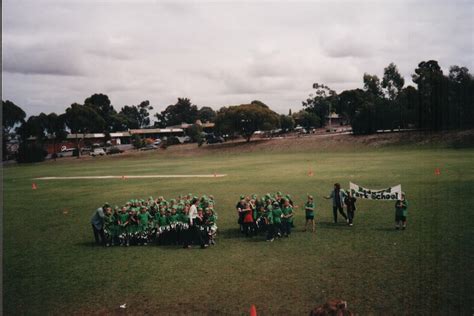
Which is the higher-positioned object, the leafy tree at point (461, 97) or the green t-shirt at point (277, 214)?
the leafy tree at point (461, 97)

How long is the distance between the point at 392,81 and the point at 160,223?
74491mm

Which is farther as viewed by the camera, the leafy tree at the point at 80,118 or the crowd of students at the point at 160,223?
the leafy tree at the point at 80,118

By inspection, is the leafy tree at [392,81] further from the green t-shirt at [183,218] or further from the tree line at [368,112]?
the green t-shirt at [183,218]

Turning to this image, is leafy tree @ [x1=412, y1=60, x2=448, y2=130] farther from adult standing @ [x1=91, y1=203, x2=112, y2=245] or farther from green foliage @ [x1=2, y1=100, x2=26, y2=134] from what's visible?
green foliage @ [x1=2, y1=100, x2=26, y2=134]

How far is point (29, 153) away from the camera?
3182 inches

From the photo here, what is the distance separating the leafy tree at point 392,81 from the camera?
257 ft

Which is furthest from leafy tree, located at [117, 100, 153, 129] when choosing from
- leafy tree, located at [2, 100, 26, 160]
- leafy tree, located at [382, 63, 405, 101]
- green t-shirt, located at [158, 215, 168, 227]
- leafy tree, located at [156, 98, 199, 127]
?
green t-shirt, located at [158, 215, 168, 227]

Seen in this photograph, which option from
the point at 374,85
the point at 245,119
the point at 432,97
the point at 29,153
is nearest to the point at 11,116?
the point at 29,153

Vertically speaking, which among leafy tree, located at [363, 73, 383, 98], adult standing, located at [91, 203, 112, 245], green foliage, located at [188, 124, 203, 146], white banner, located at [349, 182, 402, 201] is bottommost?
adult standing, located at [91, 203, 112, 245]

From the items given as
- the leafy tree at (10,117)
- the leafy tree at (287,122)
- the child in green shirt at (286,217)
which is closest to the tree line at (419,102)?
the leafy tree at (287,122)

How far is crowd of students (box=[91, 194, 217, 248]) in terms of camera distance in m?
15.4

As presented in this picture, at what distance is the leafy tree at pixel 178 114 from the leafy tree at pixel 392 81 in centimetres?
9719

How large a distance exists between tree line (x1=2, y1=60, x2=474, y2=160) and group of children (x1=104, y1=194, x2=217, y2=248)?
5619 cm

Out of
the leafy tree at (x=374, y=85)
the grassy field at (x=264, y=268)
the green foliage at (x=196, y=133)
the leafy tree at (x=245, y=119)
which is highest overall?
the leafy tree at (x=374, y=85)
